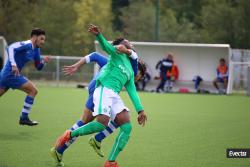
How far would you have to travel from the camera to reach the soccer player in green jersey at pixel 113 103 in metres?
9.37

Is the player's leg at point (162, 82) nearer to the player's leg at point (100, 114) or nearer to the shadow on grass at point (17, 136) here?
the shadow on grass at point (17, 136)

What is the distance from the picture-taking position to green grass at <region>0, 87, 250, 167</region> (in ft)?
33.9

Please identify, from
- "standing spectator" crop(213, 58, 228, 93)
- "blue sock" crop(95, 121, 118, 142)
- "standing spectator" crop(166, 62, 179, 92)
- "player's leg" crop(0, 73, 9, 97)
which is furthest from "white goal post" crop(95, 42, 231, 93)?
"blue sock" crop(95, 121, 118, 142)

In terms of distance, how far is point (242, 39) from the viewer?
4775 cm

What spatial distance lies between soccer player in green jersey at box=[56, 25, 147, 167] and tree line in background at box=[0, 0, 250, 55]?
34683 millimetres

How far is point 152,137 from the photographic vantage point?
13.4 meters

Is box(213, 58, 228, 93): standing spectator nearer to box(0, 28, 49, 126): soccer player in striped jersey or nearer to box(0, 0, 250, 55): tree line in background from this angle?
box(0, 0, 250, 55): tree line in background

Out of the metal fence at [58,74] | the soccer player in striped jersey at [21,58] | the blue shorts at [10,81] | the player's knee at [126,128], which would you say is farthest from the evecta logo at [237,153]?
the metal fence at [58,74]

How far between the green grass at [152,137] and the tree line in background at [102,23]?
78.5ft

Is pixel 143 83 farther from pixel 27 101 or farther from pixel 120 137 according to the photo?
pixel 120 137

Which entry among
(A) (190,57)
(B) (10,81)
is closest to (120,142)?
(B) (10,81)

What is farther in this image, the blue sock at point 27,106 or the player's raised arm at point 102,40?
the blue sock at point 27,106

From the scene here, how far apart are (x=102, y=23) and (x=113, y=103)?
44614 mm

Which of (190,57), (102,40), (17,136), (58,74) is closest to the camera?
(102,40)
